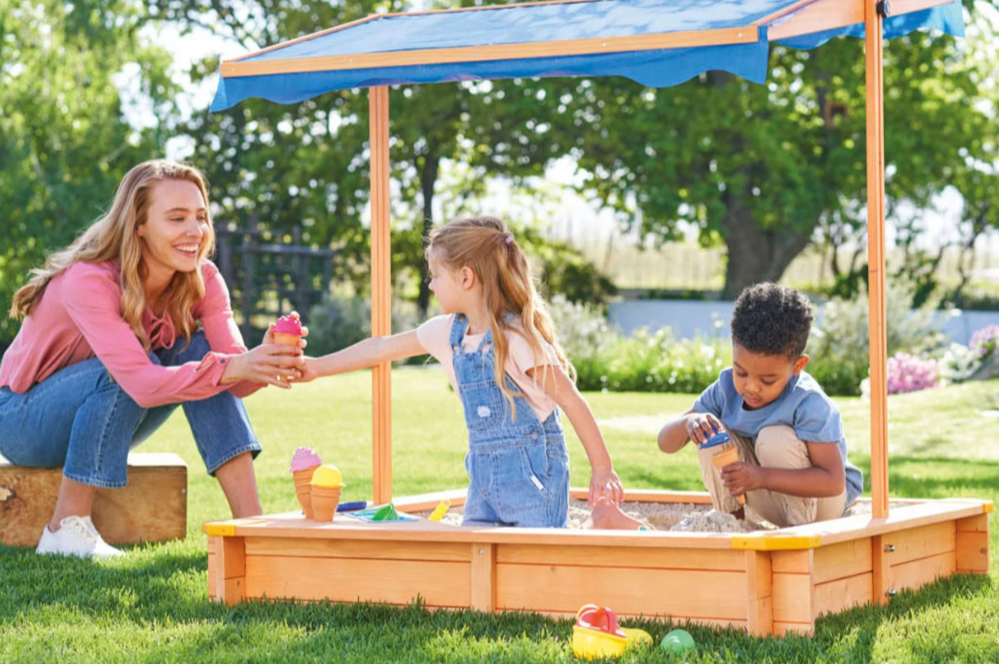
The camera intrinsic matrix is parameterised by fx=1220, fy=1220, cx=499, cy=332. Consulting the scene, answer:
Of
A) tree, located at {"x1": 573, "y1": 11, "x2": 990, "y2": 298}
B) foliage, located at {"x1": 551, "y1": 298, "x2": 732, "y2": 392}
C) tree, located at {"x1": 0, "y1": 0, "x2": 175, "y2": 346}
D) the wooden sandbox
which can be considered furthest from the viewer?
tree, located at {"x1": 573, "y1": 11, "x2": 990, "y2": 298}

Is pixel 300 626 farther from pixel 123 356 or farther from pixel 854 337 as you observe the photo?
pixel 854 337

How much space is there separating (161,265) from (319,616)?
1653 mm

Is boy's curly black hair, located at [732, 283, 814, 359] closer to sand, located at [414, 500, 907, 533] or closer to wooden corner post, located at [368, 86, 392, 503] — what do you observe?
sand, located at [414, 500, 907, 533]

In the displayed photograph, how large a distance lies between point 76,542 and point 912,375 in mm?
10184

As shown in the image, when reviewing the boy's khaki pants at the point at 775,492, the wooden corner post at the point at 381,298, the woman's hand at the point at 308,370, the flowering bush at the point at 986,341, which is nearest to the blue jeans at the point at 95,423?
the wooden corner post at the point at 381,298

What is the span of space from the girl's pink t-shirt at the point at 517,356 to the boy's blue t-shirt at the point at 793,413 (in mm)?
593

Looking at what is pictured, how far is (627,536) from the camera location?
10.2 feet

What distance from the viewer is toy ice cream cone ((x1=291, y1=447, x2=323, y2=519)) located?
11.6 feet

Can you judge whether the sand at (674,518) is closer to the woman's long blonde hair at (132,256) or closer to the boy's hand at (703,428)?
the boy's hand at (703,428)

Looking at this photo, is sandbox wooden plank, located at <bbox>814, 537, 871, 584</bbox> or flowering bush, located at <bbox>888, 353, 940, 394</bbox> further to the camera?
flowering bush, located at <bbox>888, 353, 940, 394</bbox>

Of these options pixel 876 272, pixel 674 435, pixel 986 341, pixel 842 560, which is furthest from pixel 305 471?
pixel 986 341

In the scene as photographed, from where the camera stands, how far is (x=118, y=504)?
4.49m

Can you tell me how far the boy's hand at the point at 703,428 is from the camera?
11.4 ft

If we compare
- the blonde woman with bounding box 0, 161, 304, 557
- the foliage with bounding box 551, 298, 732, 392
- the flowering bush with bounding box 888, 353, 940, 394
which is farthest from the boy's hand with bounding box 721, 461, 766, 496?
the foliage with bounding box 551, 298, 732, 392
